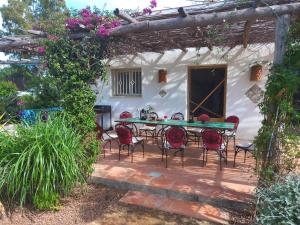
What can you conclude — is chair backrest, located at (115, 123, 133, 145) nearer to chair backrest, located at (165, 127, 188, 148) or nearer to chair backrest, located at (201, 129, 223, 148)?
chair backrest, located at (165, 127, 188, 148)

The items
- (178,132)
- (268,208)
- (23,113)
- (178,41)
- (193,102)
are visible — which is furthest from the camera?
(193,102)

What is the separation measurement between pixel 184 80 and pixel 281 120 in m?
4.31

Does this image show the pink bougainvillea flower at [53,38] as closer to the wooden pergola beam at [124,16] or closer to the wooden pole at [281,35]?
the wooden pergola beam at [124,16]

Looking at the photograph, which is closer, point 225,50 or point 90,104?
point 90,104

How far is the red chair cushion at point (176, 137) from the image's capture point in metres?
4.16

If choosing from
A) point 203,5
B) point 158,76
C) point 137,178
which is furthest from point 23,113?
point 203,5

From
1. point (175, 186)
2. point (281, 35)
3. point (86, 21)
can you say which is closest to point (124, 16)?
point (86, 21)

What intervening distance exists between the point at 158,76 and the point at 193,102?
58.5 inches

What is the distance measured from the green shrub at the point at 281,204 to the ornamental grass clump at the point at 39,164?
2.20m

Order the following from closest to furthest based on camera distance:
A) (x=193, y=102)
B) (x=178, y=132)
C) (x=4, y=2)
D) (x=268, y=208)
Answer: (x=268, y=208) < (x=178, y=132) < (x=193, y=102) < (x=4, y=2)

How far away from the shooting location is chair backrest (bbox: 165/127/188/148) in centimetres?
416

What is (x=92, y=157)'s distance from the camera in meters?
3.50

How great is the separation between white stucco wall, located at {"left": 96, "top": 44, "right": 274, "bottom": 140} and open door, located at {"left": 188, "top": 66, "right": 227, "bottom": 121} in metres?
0.64

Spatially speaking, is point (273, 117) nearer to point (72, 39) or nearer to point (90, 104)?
point (90, 104)
